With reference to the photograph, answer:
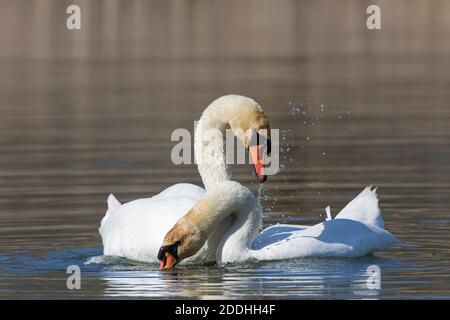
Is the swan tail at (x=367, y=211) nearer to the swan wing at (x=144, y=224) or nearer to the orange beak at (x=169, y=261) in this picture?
the swan wing at (x=144, y=224)

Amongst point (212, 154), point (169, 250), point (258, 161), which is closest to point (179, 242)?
point (169, 250)

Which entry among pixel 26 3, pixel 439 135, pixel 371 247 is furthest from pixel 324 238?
pixel 26 3

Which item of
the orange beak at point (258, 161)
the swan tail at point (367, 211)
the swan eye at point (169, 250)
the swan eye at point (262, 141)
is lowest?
the swan eye at point (169, 250)

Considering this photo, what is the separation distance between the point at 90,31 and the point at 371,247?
4340 cm

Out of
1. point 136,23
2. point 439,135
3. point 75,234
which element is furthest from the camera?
point 136,23

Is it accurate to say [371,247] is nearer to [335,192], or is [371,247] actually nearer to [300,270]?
[300,270]

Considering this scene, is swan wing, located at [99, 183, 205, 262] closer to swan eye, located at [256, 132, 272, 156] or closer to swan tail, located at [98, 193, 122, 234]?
swan tail, located at [98, 193, 122, 234]

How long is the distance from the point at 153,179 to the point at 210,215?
17.3ft

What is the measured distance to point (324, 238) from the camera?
44.2 feet

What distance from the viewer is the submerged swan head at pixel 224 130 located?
43.9 feet

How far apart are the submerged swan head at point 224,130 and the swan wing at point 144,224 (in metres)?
0.37

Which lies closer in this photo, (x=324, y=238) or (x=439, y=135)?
(x=324, y=238)

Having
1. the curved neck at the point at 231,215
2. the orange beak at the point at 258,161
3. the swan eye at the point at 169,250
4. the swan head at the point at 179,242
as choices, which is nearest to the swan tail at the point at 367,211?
the curved neck at the point at 231,215
